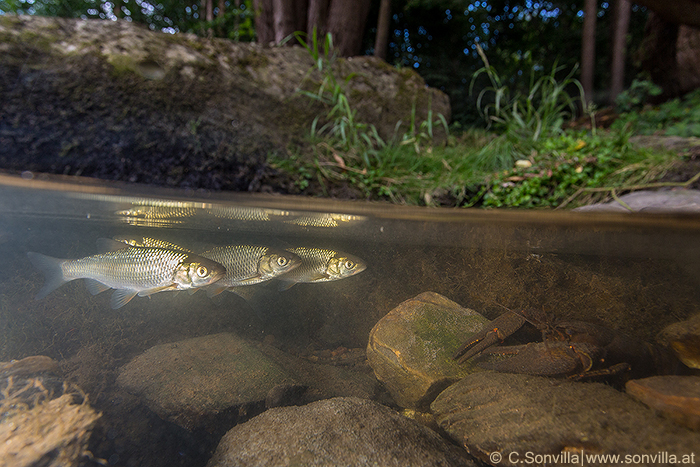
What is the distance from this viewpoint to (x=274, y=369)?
2.33 metres

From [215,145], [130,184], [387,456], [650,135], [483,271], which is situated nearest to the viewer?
[387,456]

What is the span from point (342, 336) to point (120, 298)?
1.64 meters

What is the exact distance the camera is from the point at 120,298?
2.35 metres

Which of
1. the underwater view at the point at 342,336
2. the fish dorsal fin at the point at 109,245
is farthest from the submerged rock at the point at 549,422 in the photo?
the fish dorsal fin at the point at 109,245

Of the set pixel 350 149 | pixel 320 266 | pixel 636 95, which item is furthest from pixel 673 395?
pixel 636 95

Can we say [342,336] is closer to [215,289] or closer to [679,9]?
[215,289]

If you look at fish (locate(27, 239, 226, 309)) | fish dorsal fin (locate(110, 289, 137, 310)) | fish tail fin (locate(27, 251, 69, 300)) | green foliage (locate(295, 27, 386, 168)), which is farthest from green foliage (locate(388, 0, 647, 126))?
fish tail fin (locate(27, 251, 69, 300))

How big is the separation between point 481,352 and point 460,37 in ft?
24.7

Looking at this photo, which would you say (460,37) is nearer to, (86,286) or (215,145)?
(215,145)

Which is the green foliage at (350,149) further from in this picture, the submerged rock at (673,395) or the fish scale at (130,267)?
the submerged rock at (673,395)

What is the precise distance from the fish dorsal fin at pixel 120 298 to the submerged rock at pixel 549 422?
2212 mm

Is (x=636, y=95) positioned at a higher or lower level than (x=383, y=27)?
lower

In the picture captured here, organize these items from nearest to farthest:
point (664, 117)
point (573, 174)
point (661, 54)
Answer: point (573, 174) → point (664, 117) → point (661, 54)

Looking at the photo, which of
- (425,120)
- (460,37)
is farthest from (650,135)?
(460,37)
